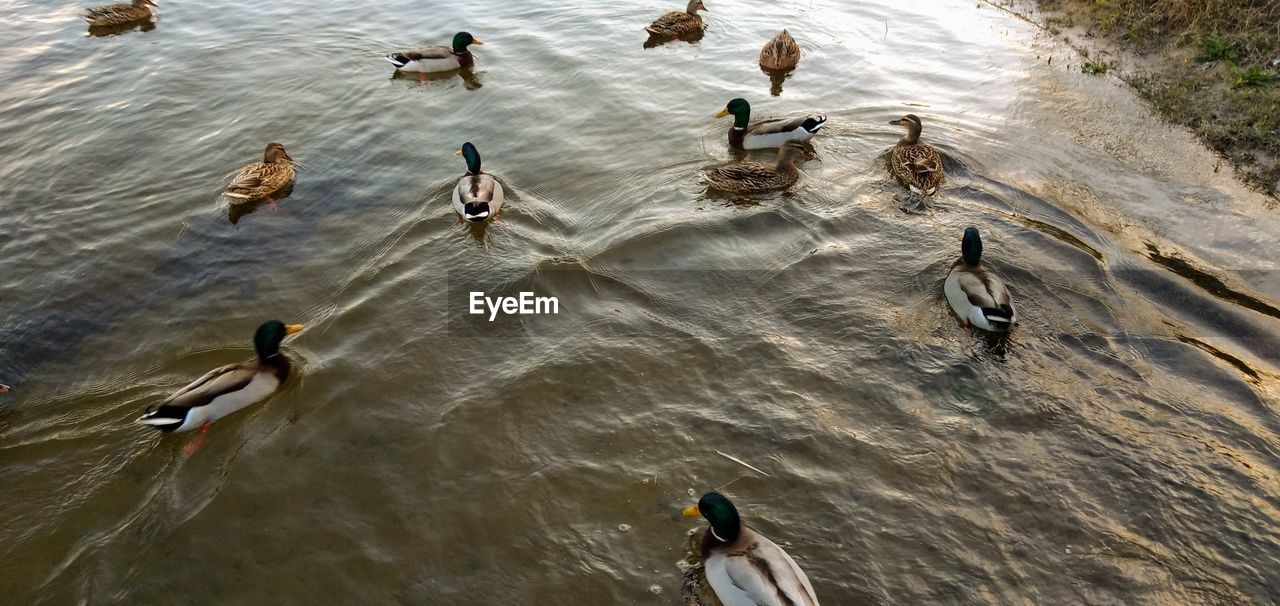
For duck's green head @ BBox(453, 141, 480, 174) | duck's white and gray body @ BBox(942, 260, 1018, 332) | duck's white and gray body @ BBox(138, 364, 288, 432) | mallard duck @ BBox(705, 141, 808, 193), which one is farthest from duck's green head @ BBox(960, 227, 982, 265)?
duck's white and gray body @ BBox(138, 364, 288, 432)

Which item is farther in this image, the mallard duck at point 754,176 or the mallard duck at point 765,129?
the mallard duck at point 765,129

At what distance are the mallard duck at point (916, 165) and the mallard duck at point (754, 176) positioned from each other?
4.01 ft

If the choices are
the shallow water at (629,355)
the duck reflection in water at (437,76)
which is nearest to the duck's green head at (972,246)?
the shallow water at (629,355)

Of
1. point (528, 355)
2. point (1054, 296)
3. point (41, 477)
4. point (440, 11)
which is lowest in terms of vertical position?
point (41, 477)

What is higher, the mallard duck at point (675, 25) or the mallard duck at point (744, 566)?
the mallard duck at point (675, 25)

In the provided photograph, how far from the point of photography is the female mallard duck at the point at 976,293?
6.26m

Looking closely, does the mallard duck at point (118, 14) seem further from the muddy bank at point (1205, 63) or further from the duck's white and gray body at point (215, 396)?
the muddy bank at point (1205, 63)

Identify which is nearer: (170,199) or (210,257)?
(210,257)

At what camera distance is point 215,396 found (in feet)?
18.8

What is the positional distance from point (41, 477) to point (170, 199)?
463cm

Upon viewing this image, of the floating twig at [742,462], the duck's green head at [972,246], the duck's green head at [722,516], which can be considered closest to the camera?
the duck's green head at [722,516]

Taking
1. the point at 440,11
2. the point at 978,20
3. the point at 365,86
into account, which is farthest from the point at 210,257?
the point at 978,20

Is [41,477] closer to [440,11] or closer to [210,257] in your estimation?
[210,257]

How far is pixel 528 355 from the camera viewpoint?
641 centimetres
